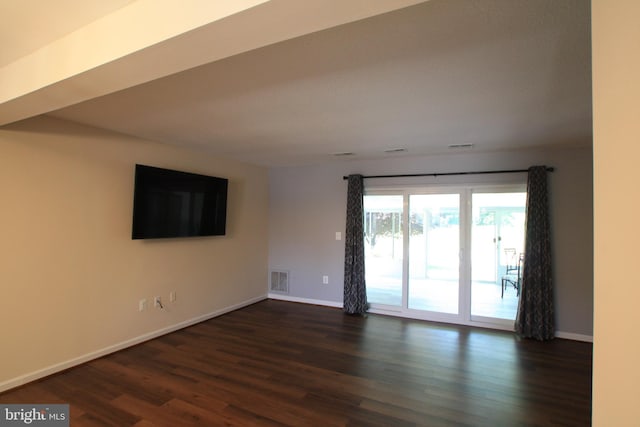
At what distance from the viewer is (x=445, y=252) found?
4574mm

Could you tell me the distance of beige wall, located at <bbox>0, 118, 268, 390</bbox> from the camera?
8.59 feet

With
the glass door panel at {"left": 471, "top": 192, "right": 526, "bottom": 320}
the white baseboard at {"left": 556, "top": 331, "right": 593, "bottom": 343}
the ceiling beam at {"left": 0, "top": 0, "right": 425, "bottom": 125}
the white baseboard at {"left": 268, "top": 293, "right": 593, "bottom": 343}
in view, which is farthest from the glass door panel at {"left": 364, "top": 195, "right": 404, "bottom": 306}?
the ceiling beam at {"left": 0, "top": 0, "right": 425, "bottom": 125}

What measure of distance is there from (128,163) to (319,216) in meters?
2.99

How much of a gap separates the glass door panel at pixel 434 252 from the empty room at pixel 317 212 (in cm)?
3

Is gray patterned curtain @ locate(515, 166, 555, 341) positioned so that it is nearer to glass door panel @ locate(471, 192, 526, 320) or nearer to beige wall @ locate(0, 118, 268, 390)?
glass door panel @ locate(471, 192, 526, 320)

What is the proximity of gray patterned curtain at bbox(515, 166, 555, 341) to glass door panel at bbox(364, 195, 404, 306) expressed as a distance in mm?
1668

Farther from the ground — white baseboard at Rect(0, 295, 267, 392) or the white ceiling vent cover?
the white ceiling vent cover

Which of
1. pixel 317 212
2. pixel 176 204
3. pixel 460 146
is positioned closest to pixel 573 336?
pixel 460 146

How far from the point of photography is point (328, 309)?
511 cm

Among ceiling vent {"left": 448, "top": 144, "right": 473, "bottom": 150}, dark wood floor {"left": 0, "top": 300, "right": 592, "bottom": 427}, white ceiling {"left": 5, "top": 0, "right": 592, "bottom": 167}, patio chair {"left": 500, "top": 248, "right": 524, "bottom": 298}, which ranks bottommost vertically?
dark wood floor {"left": 0, "top": 300, "right": 592, "bottom": 427}

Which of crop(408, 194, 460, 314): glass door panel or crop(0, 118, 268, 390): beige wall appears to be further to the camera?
crop(408, 194, 460, 314): glass door panel

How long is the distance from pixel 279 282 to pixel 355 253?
170cm
